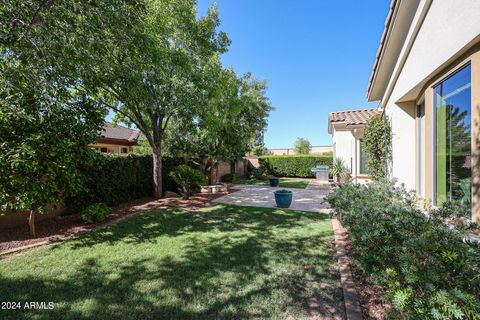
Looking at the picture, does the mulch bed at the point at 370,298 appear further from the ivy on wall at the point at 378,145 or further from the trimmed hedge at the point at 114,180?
the trimmed hedge at the point at 114,180

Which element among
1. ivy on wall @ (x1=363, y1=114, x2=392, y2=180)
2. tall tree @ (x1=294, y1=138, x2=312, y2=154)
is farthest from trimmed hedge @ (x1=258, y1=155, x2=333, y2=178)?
tall tree @ (x1=294, y1=138, x2=312, y2=154)

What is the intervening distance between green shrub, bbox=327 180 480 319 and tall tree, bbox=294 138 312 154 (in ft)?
117

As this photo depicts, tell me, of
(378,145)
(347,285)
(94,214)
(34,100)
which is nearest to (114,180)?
(94,214)

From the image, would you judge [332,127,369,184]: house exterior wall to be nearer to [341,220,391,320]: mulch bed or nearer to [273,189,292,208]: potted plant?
[273,189,292,208]: potted plant

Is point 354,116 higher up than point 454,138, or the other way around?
point 354,116

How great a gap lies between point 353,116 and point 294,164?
991cm

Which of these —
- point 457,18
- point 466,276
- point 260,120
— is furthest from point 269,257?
point 260,120

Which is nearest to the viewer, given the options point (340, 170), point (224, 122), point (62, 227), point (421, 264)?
point (421, 264)

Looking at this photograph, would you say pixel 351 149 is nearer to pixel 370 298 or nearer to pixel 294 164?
pixel 294 164

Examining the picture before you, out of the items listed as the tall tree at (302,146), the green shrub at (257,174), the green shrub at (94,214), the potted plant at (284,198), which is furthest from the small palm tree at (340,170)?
the tall tree at (302,146)

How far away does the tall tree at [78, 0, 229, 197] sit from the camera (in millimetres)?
5621

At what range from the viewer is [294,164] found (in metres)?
20.4

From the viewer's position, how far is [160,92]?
7.79 meters

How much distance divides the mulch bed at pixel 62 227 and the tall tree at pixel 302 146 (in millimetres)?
31552
